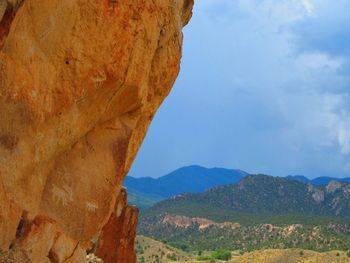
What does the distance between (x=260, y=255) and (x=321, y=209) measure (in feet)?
152

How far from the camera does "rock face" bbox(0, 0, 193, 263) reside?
9.98 metres

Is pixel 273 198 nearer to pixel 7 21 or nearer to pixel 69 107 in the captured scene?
pixel 69 107

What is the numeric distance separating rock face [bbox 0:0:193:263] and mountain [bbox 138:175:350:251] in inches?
2420

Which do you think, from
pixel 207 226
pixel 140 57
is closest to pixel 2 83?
pixel 140 57

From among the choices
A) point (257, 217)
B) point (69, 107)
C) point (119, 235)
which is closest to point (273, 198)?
point (257, 217)

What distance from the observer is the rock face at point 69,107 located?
9977mm

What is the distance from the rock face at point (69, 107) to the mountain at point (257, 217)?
61.5 m

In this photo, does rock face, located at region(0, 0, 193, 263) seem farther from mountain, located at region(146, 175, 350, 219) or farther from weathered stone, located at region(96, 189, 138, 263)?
mountain, located at region(146, 175, 350, 219)

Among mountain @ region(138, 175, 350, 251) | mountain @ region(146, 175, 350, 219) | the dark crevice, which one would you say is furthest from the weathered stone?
mountain @ region(146, 175, 350, 219)

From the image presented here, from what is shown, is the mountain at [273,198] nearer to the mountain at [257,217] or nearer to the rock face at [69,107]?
the mountain at [257,217]

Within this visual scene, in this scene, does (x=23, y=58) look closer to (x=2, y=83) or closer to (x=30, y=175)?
(x=2, y=83)

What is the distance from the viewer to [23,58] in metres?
10.1

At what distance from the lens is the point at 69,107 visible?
37.1ft

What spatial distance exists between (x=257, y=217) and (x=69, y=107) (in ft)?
273
